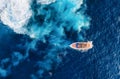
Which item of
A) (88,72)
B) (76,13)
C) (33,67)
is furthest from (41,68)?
(76,13)

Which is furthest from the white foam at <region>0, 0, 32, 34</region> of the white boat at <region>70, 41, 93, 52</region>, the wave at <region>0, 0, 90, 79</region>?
the white boat at <region>70, 41, 93, 52</region>

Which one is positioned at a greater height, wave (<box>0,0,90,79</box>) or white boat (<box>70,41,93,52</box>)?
wave (<box>0,0,90,79</box>)

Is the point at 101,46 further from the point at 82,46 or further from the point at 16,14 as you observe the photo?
the point at 16,14

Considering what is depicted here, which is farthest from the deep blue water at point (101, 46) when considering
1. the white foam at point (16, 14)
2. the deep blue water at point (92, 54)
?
the white foam at point (16, 14)

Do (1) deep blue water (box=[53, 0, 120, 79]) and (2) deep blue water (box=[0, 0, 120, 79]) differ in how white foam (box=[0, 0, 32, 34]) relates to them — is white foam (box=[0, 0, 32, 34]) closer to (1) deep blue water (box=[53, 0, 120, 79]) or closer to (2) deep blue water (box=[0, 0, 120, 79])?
(2) deep blue water (box=[0, 0, 120, 79])

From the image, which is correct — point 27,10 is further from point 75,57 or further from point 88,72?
point 88,72

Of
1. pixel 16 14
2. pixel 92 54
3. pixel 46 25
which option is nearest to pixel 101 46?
pixel 92 54
